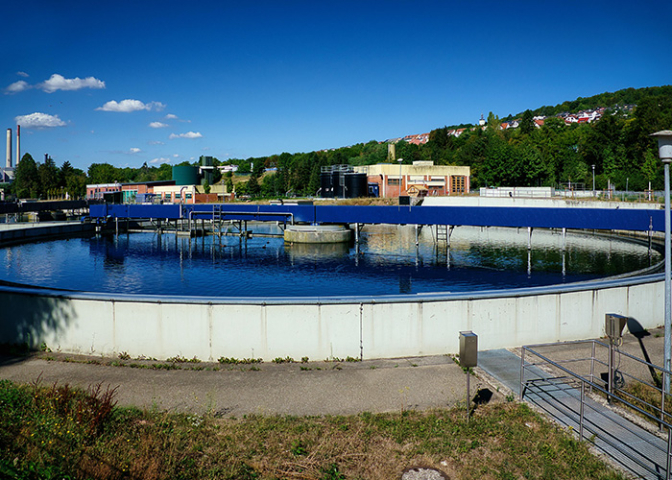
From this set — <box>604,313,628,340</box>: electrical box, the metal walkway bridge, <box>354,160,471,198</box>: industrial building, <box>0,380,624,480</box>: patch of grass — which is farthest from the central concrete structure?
<box>0,380,624,480</box>: patch of grass

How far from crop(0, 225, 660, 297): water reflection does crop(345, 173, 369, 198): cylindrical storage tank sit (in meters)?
27.7

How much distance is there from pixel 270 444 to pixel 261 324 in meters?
5.50

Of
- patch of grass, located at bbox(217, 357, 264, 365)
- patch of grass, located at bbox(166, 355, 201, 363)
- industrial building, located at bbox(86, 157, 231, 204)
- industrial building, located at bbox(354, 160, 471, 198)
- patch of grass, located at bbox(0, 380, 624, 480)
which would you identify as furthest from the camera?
industrial building, located at bbox(86, 157, 231, 204)

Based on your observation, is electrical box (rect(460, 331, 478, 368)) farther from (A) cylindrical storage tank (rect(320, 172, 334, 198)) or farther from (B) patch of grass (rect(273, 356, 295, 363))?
(A) cylindrical storage tank (rect(320, 172, 334, 198))

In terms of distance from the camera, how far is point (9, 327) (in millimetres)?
15188

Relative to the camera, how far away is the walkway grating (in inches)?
335

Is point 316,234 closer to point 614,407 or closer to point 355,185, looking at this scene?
point 355,185

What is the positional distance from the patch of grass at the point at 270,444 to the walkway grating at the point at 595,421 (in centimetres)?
55

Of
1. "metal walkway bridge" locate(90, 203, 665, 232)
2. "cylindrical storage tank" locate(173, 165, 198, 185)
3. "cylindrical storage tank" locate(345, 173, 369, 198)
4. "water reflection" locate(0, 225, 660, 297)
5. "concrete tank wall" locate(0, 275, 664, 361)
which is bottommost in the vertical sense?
"water reflection" locate(0, 225, 660, 297)

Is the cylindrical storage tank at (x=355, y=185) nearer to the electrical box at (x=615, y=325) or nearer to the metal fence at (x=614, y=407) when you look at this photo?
the metal fence at (x=614, y=407)

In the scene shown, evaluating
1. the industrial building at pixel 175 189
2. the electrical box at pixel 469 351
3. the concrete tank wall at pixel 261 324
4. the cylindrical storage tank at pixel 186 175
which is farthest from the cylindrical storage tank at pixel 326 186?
the electrical box at pixel 469 351

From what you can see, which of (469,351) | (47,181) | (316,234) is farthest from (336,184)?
(47,181)

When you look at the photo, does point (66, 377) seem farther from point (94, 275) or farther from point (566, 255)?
point (566, 255)

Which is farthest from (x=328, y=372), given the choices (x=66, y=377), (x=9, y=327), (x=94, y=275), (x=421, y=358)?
(x=94, y=275)
